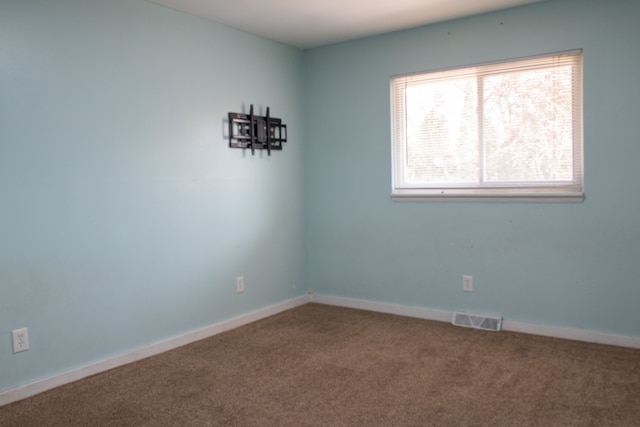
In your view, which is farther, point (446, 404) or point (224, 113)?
point (224, 113)

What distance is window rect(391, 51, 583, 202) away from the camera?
3.53 meters

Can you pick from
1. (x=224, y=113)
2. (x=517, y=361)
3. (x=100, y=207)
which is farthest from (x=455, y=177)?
(x=100, y=207)

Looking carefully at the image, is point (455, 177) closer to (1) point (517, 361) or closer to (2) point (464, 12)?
(2) point (464, 12)

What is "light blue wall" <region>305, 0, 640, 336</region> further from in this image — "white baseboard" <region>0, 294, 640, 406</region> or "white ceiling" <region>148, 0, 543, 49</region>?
"white ceiling" <region>148, 0, 543, 49</region>

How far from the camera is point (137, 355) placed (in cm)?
329

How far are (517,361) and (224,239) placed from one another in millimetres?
2223

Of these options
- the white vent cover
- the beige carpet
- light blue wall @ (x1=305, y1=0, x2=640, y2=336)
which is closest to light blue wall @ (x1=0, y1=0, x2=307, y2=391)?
the beige carpet

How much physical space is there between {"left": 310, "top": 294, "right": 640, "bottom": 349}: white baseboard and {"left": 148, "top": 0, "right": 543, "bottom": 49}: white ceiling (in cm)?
227

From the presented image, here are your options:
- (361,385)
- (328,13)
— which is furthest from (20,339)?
(328,13)

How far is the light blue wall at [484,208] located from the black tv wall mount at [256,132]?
1.40 ft

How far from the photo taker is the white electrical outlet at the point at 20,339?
2.69m

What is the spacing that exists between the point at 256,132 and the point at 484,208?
74.6 inches

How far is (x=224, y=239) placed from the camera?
3.93 meters

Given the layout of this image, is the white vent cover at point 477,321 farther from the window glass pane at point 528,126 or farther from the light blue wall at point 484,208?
the window glass pane at point 528,126
